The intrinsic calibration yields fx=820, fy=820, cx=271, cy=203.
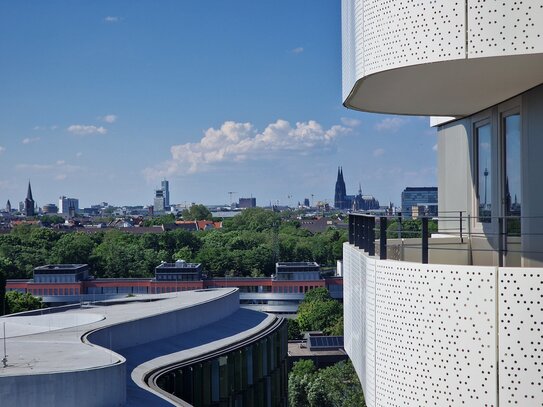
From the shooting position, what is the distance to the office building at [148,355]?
1697cm

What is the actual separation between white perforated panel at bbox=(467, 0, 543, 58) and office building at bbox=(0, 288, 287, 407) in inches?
443

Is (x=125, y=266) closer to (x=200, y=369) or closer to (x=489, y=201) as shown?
(x=200, y=369)

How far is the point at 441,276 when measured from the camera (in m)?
9.62

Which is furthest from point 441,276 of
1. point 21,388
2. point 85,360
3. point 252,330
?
point 252,330

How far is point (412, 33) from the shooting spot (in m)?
9.78

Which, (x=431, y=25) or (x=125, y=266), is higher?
(x=431, y=25)

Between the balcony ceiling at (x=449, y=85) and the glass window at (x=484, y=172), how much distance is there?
48 cm

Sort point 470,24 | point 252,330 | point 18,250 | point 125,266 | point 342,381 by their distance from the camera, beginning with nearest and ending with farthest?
point 470,24, point 252,330, point 342,381, point 125,266, point 18,250

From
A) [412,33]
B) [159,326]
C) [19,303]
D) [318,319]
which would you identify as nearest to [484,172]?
[412,33]

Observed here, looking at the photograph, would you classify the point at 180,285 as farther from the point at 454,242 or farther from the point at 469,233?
the point at 469,233

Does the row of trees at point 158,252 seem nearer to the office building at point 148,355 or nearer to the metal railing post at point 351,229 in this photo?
the office building at point 148,355

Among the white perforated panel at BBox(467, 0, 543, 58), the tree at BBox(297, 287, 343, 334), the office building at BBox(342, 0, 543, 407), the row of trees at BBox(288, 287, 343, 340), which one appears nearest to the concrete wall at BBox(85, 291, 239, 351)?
the office building at BBox(342, 0, 543, 407)

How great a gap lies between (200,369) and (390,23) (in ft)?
51.9

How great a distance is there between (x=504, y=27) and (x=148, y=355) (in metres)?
18.0
